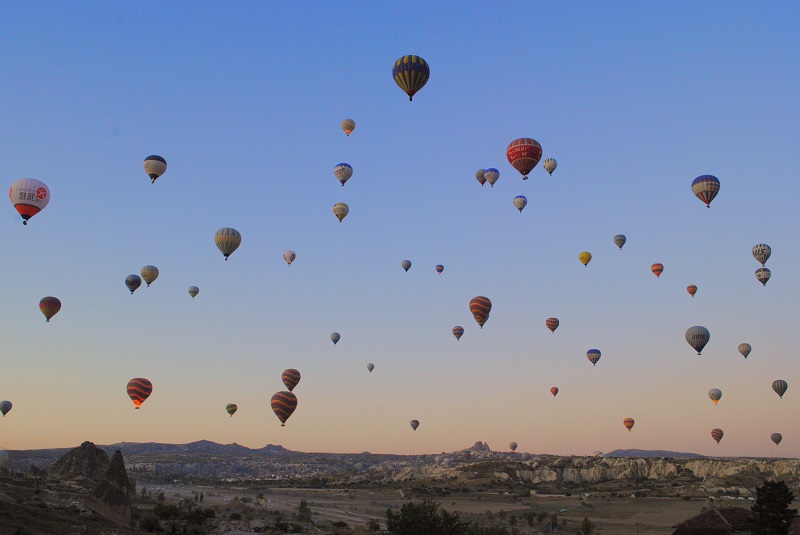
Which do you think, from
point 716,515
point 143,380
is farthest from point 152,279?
point 716,515

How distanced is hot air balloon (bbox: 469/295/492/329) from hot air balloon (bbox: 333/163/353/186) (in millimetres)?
16711

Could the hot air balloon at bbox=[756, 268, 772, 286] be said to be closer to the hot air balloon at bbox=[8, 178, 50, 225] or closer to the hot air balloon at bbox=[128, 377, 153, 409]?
the hot air balloon at bbox=[128, 377, 153, 409]

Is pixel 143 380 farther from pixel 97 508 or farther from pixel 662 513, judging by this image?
pixel 662 513

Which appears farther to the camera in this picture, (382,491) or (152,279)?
(382,491)

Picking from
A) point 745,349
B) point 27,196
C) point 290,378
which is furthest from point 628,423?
point 27,196

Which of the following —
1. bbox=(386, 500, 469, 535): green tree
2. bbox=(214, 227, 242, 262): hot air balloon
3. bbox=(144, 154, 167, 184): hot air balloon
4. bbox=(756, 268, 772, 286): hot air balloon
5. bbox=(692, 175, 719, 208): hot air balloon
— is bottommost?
bbox=(386, 500, 469, 535): green tree

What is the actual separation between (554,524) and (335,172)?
129ft

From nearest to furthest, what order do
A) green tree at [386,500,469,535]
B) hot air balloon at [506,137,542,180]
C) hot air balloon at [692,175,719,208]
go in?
green tree at [386,500,469,535], hot air balloon at [506,137,542,180], hot air balloon at [692,175,719,208]

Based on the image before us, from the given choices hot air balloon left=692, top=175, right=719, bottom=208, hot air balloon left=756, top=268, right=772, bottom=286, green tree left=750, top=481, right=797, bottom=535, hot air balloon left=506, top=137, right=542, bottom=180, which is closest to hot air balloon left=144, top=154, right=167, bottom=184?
hot air balloon left=506, top=137, right=542, bottom=180

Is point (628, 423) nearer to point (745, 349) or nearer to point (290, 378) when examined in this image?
point (745, 349)

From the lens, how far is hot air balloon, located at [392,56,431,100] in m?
48.3

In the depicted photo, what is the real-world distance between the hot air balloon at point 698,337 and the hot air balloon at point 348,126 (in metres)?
36.1

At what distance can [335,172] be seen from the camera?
63.8 metres

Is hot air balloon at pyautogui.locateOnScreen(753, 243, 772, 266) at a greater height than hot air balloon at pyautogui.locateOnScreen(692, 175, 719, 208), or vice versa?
hot air balloon at pyautogui.locateOnScreen(692, 175, 719, 208)
